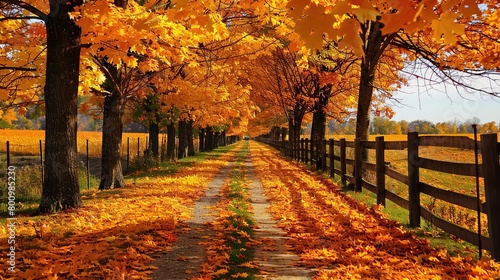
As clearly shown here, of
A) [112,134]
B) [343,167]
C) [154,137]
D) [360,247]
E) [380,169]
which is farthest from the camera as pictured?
[154,137]

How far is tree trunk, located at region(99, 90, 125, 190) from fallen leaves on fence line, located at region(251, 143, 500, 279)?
19.1 ft

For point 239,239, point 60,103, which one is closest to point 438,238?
point 239,239

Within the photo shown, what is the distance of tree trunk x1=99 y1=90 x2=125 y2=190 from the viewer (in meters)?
11.8

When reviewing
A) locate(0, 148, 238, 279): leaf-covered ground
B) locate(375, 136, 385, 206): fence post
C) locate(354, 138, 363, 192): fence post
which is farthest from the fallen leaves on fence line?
locate(0, 148, 238, 279): leaf-covered ground

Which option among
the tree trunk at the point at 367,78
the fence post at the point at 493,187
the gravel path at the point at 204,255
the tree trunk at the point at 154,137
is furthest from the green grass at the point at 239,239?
the tree trunk at the point at 154,137

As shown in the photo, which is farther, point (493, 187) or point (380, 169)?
point (380, 169)

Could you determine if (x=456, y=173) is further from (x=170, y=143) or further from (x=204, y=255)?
Result: (x=170, y=143)

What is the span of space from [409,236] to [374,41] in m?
7.37

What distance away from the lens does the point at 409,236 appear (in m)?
5.78

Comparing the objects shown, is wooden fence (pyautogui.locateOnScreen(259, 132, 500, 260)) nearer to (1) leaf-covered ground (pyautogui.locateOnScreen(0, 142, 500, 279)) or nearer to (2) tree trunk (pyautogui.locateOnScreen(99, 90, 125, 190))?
(1) leaf-covered ground (pyautogui.locateOnScreen(0, 142, 500, 279))

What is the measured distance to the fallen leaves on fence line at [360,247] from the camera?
413 cm

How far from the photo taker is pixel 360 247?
5.12 metres

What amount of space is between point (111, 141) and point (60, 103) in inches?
192

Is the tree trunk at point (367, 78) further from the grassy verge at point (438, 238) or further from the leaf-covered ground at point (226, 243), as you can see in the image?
the grassy verge at point (438, 238)
